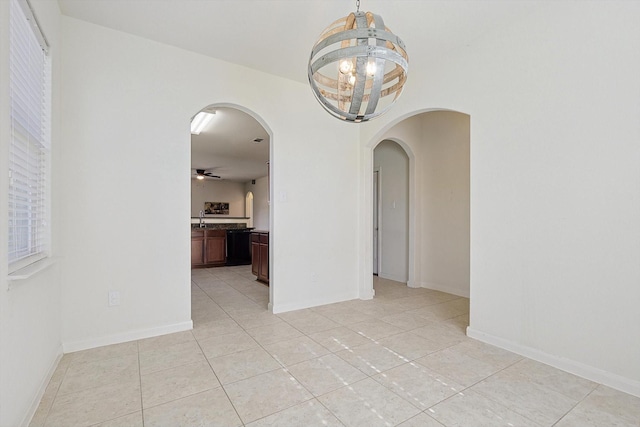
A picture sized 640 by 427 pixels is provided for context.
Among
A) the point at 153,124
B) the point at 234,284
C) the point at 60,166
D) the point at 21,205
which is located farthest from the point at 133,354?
the point at 234,284

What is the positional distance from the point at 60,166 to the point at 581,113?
4027mm

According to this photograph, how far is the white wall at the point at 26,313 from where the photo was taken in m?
1.38

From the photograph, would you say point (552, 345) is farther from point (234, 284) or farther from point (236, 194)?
point (236, 194)

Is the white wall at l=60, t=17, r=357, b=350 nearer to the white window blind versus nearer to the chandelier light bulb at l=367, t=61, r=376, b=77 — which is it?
the white window blind

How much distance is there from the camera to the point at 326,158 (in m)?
4.01

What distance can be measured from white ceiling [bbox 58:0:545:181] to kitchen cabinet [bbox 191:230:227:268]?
14.9ft

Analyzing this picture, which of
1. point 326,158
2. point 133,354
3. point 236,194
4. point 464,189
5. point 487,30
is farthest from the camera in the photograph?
point 236,194

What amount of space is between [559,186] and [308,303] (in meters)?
2.79

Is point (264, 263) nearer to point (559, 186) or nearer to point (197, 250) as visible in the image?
point (197, 250)

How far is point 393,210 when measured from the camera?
5.36 m

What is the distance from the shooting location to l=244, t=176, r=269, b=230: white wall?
11.1 meters

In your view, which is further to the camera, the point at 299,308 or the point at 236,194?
the point at 236,194

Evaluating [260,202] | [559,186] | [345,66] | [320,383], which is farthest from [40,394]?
[260,202]

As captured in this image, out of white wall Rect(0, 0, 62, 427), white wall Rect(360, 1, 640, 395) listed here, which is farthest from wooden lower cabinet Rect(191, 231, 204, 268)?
A: white wall Rect(360, 1, 640, 395)
